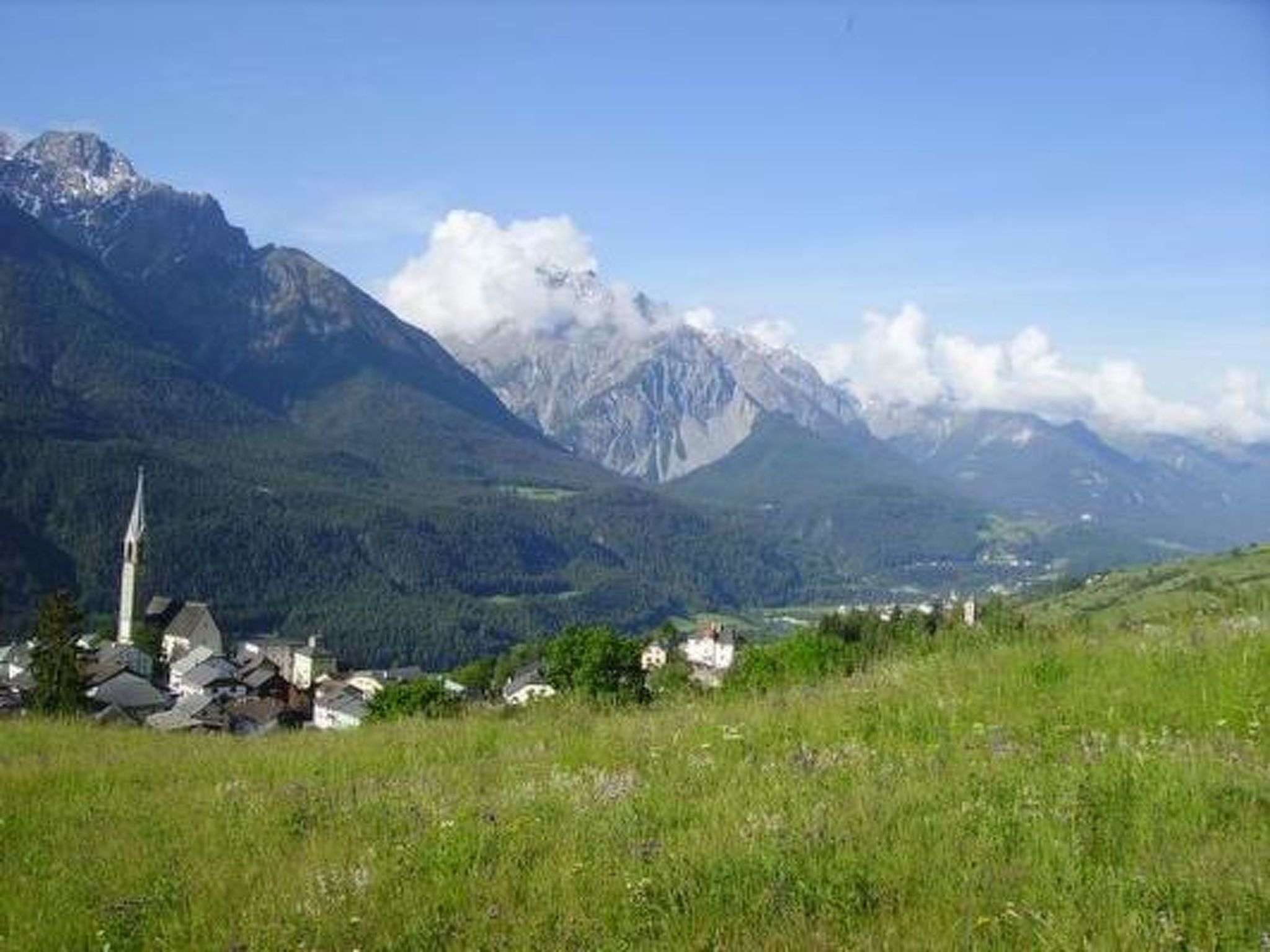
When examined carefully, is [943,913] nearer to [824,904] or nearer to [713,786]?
[824,904]

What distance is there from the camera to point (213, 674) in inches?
3888

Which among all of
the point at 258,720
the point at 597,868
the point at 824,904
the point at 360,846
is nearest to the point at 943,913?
the point at 824,904

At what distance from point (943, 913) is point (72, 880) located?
5.33 meters

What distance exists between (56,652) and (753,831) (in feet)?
193

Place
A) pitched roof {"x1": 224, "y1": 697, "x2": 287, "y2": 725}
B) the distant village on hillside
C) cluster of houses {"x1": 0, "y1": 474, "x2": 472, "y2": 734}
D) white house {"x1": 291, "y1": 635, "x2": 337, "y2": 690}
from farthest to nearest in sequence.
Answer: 1. white house {"x1": 291, "y1": 635, "x2": 337, "y2": 690}
2. pitched roof {"x1": 224, "y1": 697, "x2": 287, "y2": 725}
3. cluster of houses {"x1": 0, "y1": 474, "x2": 472, "y2": 734}
4. the distant village on hillside

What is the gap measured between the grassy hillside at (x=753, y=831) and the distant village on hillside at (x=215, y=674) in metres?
A: 40.5

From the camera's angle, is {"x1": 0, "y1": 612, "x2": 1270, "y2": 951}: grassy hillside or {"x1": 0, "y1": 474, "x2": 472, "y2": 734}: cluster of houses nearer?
{"x1": 0, "y1": 612, "x2": 1270, "y2": 951}: grassy hillside

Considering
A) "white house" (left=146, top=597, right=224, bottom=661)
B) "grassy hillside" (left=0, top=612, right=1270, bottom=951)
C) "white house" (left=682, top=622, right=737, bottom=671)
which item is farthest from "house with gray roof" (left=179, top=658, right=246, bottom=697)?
"grassy hillside" (left=0, top=612, right=1270, bottom=951)

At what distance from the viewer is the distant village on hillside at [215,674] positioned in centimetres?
7056

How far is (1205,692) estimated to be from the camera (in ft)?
30.1

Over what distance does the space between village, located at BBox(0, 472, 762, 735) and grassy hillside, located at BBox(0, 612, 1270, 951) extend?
39811 mm

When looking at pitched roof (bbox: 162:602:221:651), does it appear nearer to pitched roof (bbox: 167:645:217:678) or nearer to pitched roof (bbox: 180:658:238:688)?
pitched roof (bbox: 167:645:217:678)

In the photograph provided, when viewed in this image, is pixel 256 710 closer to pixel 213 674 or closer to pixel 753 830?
pixel 213 674

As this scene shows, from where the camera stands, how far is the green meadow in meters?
5.13
